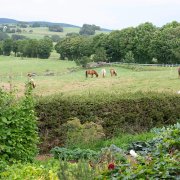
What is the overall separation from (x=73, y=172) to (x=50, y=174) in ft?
4.18

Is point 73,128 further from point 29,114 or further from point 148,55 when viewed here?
point 148,55

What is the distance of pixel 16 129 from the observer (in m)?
10.3

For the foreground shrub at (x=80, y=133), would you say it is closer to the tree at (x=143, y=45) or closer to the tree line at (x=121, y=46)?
the tree line at (x=121, y=46)

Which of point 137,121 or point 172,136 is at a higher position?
point 172,136

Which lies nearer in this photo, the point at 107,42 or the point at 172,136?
the point at 172,136

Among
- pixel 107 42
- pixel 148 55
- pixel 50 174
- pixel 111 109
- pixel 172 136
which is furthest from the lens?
pixel 107 42

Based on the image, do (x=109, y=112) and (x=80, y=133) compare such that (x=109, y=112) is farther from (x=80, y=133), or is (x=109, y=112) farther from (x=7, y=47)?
(x=7, y=47)

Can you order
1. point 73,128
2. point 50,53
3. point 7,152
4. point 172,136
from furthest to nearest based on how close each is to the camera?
point 50,53, point 73,128, point 7,152, point 172,136

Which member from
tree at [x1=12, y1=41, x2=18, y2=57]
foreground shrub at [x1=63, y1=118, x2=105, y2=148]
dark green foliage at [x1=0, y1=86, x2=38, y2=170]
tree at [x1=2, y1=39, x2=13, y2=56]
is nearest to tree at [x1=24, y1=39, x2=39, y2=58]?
tree at [x1=12, y1=41, x2=18, y2=57]

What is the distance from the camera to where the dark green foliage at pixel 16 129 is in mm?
10156

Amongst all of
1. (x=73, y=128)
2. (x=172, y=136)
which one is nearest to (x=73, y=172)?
(x=172, y=136)

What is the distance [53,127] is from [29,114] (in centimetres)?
572

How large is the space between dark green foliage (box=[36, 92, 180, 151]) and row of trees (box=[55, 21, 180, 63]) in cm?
6045

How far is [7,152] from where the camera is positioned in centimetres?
1027
